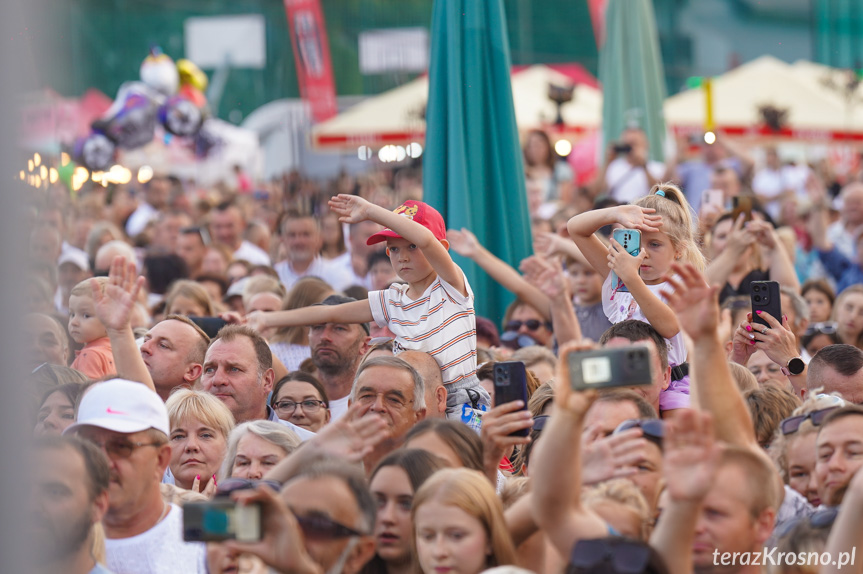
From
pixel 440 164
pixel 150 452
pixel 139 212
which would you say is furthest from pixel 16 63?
pixel 139 212

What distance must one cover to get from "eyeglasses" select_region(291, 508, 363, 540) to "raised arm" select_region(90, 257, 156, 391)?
4.52 feet

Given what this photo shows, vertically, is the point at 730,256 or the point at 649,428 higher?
the point at 730,256

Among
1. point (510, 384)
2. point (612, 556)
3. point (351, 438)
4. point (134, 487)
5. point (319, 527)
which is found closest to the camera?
point (612, 556)

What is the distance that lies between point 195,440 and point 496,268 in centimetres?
237

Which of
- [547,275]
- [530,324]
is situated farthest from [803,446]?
[530,324]

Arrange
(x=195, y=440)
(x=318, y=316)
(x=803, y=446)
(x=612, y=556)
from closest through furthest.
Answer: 1. (x=612, y=556)
2. (x=803, y=446)
3. (x=195, y=440)
4. (x=318, y=316)

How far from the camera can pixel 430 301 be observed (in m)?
5.00

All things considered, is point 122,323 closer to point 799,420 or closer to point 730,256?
point 799,420

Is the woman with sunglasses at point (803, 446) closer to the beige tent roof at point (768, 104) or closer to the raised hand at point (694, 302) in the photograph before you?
the raised hand at point (694, 302)

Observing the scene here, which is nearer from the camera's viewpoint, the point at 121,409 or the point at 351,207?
the point at 121,409

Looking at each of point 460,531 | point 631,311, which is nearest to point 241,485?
point 460,531

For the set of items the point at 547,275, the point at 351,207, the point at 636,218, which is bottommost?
the point at 547,275

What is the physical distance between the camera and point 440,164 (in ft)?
22.0

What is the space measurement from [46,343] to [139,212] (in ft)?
31.7
